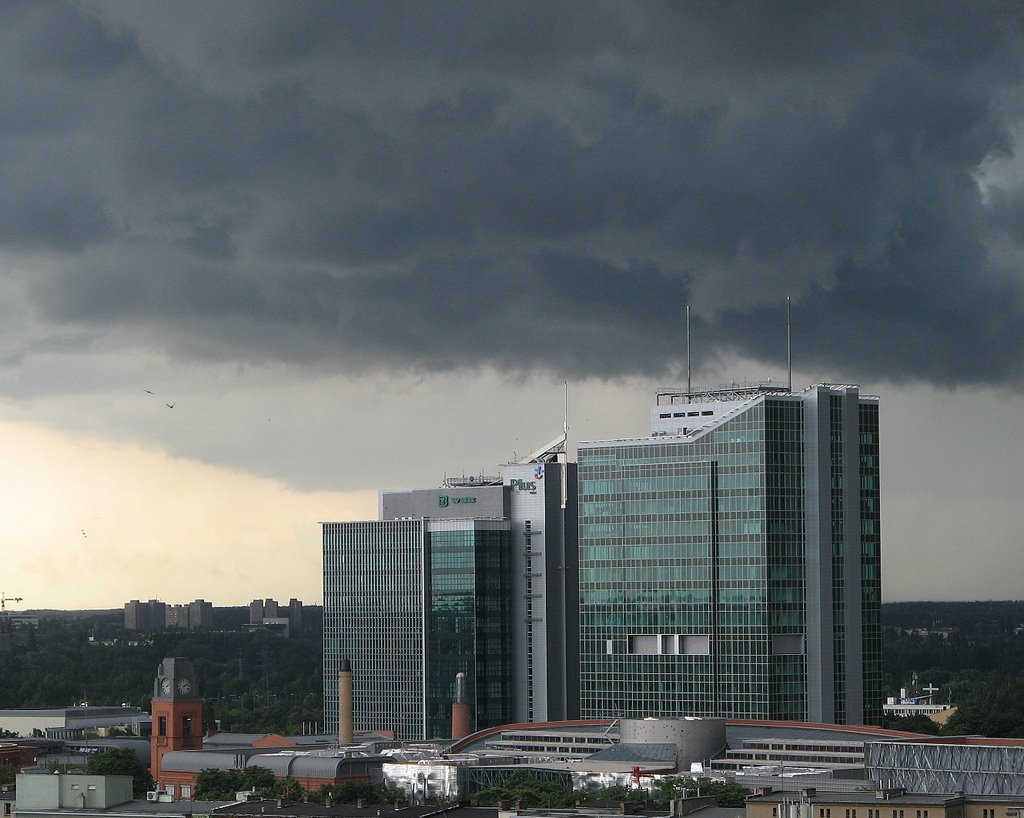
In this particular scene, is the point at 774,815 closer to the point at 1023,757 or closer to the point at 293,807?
the point at 1023,757

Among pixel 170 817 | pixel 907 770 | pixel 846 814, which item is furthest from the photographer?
pixel 907 770

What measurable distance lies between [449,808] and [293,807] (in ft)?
43.2

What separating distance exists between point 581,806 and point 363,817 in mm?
21671

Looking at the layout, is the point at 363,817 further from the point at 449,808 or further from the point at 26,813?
the point at 26,813

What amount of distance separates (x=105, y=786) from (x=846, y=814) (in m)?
54.2

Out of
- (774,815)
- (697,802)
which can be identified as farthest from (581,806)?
(774,815)

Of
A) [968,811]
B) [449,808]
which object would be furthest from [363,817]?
[968,811]

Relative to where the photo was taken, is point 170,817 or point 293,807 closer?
point 170,817

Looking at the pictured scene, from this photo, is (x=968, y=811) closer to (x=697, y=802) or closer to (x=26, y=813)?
(x=697, y=802)

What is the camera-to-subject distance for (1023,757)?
600ft

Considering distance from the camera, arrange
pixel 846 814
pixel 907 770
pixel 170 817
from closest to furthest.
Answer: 1. pixel 846 814
2. pixel 170 817
3. pixel 907 770

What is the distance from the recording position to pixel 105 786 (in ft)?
592

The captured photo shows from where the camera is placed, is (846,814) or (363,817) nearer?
(846,814)

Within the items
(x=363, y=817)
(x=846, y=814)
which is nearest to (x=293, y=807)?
(x=363, y=817)
